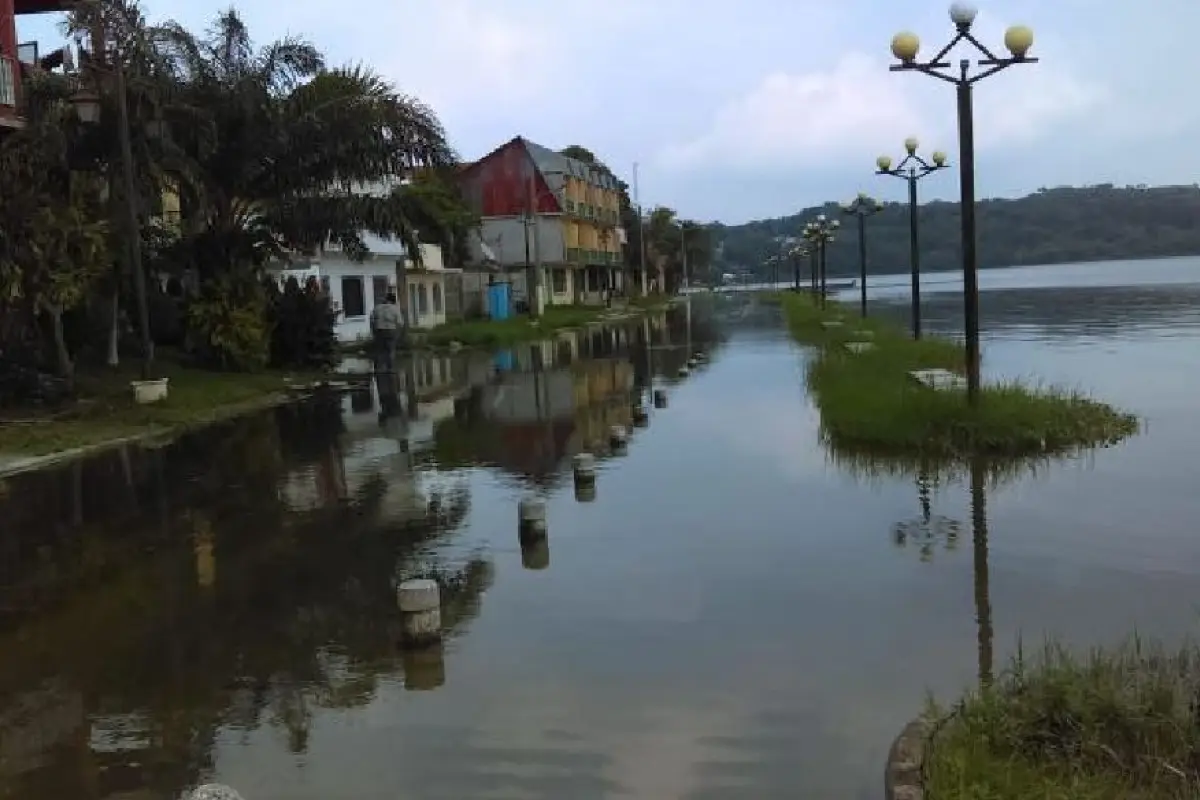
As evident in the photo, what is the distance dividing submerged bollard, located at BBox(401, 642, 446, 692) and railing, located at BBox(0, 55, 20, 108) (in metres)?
16.6

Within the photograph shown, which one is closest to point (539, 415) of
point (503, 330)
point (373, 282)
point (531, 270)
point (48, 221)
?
point (48, 221)

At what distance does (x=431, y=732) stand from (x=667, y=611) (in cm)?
216

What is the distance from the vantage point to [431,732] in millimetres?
5664

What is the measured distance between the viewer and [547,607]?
25.1 ft

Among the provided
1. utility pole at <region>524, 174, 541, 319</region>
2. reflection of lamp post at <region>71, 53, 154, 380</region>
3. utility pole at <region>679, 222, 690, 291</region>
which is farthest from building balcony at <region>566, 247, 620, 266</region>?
reflection of lamp post at <region>71, 53, 154, 380</region>

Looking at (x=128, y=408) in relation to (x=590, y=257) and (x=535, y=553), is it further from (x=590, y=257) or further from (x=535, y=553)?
(x=590, y=257)

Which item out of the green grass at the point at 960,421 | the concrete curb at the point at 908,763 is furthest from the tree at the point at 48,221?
the concrete curb at the point at 908,763

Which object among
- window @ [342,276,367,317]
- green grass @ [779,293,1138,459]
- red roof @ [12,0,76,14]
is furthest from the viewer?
window @ [342,276,367,317]

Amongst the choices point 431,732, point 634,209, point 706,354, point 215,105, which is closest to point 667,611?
point 431,732

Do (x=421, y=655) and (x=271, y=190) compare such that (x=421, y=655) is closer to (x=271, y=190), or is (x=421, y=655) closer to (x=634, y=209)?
(x=271, y=190)

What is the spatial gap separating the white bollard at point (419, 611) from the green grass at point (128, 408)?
1025 centimetres

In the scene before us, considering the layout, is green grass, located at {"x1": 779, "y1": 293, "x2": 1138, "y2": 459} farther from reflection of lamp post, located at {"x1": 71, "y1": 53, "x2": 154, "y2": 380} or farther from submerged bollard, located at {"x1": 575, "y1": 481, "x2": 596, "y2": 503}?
reflection of lamp post, located at {"x1": 71, "y1": 53, "x2": 154, "y2": 380}

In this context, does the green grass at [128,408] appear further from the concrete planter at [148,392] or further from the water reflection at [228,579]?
the water reflection at [228,579]

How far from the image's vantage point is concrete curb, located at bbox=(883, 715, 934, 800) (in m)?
4.30
